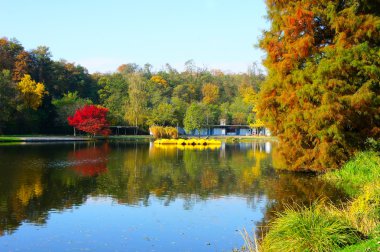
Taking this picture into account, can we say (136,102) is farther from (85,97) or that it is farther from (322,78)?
(322,78)

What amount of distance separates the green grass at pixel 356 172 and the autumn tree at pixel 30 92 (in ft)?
145

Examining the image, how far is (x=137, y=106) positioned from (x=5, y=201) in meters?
51.6

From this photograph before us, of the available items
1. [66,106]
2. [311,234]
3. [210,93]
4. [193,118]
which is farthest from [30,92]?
[311,234]

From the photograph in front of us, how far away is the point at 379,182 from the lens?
35.2 feet

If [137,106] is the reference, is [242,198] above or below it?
below

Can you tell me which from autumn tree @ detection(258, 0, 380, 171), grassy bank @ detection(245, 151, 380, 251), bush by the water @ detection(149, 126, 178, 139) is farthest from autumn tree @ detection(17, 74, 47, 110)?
grassy bank @ detection(245, 151, 380, 251)

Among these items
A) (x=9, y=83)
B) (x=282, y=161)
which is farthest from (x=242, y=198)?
(x=9, y=83)

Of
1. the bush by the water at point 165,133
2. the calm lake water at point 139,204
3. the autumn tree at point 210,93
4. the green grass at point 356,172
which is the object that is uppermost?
the autumn tree at point 210,93

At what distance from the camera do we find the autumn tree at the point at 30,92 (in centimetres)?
5478

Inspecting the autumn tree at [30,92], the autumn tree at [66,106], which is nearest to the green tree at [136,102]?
the autumn tree at [66,106]

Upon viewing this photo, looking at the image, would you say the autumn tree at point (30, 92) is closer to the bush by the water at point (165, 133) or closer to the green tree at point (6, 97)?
Answer: the green tree at point (6, 97)

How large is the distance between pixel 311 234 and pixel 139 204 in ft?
25.9

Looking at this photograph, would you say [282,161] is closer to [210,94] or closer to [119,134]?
[119,134]

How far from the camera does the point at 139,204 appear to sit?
14188 millimetres
